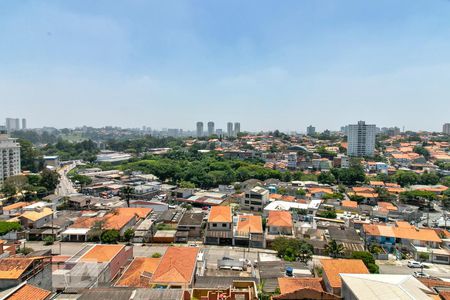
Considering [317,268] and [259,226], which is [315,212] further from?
[317,268]

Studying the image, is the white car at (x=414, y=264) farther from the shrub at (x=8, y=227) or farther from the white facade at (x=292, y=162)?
the white facade at (x=292, y=162)

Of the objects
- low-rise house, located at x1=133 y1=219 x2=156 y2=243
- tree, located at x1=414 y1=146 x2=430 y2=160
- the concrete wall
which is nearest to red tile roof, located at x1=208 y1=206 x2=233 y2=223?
low-rise house, located at x1=133 y1=219 x2=156 y2=243

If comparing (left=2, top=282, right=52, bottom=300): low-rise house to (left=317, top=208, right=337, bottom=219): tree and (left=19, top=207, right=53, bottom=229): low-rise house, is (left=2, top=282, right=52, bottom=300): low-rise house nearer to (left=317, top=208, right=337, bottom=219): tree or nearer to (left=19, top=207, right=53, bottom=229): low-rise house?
(left=19, top=207, right=53, bottom=229): low-rise house

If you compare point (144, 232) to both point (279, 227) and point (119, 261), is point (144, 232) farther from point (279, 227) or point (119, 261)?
point (279, 227)

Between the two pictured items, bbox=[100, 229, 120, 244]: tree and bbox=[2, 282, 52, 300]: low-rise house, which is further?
bbox=[100, 229, 120, 244]: tree

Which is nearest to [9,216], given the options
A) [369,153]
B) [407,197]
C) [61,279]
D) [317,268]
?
[61,279]

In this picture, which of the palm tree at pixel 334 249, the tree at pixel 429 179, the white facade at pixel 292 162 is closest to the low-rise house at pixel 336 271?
the palm tree at pixel 334 249

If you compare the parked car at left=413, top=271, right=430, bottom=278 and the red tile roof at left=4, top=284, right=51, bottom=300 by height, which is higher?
the red tile roof at left=4, top=284, right=51, bottom=300
